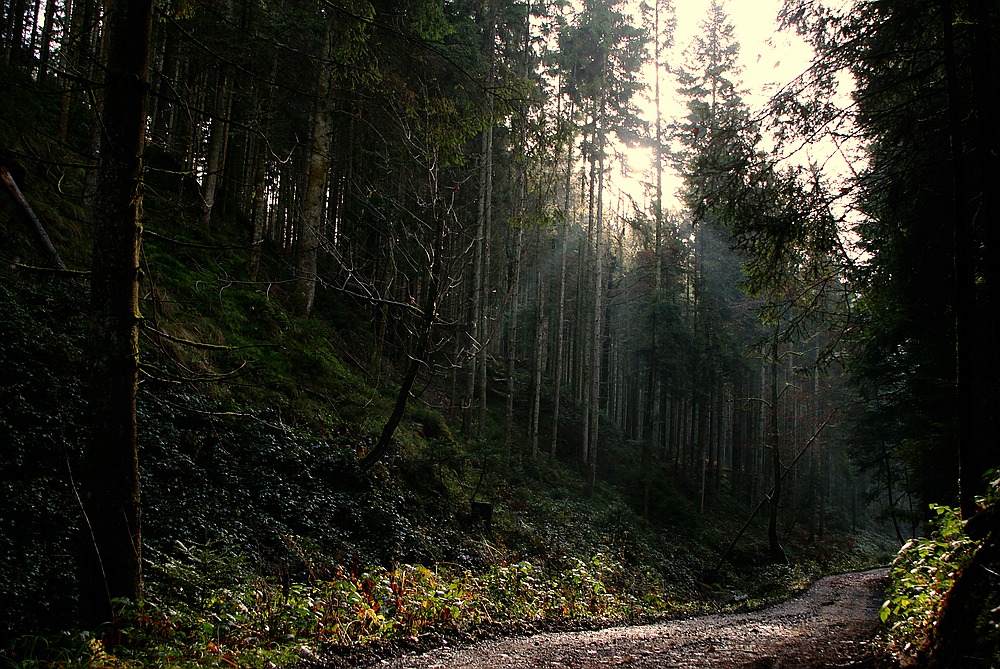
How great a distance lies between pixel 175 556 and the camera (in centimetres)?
574

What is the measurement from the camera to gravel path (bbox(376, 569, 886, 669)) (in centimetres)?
476

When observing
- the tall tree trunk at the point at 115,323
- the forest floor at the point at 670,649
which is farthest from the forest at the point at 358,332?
the forest floor at the point at 670,649

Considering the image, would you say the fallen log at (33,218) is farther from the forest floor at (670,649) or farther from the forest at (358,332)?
the forest floor at (670,649)

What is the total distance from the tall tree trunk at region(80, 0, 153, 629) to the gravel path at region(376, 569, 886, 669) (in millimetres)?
2248

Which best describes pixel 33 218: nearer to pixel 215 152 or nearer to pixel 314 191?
pixel 314 191

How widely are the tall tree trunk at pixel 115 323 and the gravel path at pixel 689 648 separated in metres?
2.25

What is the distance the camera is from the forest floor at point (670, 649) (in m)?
4.71

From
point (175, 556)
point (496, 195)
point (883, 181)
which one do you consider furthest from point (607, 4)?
point (175, 556)

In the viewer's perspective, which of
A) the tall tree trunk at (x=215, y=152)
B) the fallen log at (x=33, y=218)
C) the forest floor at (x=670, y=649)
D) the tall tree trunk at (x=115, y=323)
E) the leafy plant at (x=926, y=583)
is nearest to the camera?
the tall tree trunk at (x=115, y=323)

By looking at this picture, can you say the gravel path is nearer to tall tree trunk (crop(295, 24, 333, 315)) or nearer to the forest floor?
the forest floor

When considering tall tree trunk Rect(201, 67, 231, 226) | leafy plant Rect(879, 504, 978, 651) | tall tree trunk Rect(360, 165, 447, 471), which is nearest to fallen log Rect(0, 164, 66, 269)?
tall tree trunk Rect(201, 67, 231, 226)

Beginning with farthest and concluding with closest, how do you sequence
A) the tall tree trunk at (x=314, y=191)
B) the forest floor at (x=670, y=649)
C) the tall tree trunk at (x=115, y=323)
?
the tall tree trunk at (x=314, y=191) → the forest floor at (x=670, y=649) → the tall tree trunk at (x=115, y=323)

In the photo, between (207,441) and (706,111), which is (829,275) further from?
(706,111)

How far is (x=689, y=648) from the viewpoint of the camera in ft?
18.1
